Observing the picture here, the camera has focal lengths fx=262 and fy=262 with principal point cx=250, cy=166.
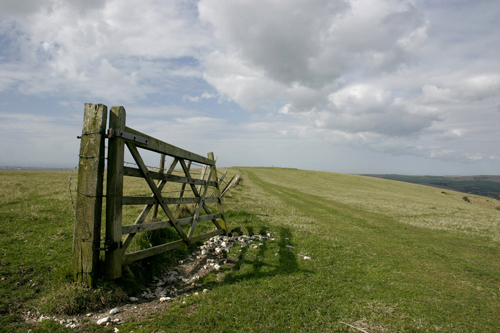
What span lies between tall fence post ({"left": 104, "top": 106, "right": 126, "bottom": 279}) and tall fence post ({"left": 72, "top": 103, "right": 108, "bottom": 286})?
18 centimetres

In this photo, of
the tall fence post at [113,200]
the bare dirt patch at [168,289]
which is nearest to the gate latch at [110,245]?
the tall fence post at [113,200]

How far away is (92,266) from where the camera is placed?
19.3 feet

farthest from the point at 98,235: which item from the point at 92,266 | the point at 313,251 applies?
the point at 313,251

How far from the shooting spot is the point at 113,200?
6211mm

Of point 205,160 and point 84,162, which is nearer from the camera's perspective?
point 84,162

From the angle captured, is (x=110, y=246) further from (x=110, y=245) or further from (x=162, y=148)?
(x=162, y=148)

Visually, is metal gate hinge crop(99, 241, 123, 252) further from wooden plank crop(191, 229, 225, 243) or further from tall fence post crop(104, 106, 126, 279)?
wooden plank crop(191, 229, 225, 243)

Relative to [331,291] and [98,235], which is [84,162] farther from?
[331,291]

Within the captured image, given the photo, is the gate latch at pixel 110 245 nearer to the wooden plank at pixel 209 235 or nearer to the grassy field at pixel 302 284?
the grassy field at pixel 302 284

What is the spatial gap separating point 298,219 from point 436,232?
30.4 feet

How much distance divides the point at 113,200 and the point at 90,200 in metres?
0.47

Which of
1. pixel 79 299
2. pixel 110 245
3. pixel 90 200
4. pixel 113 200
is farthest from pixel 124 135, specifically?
pixel 79 299

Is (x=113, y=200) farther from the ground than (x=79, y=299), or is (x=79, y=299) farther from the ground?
(x=113, y=200)

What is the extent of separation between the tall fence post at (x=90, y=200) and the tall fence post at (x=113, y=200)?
0.18m
